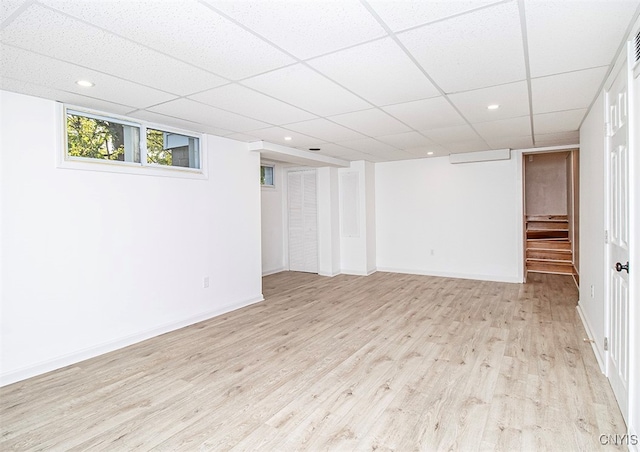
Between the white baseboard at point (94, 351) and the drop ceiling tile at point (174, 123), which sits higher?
the drop ceiling tile at point (174, 123)

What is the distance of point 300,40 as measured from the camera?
2.07 meters

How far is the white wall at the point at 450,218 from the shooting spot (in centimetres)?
631

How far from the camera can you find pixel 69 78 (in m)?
2.60

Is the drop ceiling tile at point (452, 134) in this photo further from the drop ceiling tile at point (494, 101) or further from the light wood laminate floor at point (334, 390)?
the light wood laminate floor at point (334, 390)

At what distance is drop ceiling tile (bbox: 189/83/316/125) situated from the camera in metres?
2.95

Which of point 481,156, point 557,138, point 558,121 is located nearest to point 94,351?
point 558,121

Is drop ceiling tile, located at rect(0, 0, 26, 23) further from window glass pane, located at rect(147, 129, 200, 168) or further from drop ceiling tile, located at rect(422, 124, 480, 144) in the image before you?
drop ceiling tile, located at rect(422, 124, 480, 144)

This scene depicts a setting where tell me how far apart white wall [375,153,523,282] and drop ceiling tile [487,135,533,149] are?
41 cm

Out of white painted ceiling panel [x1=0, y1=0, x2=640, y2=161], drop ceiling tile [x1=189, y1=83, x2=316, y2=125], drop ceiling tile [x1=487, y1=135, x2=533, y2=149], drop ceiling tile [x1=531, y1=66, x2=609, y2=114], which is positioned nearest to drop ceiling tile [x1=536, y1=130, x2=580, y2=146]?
drop ceiling tile [x1=487, y1=135, x2=533, y2=149]

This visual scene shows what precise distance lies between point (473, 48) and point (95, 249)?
3.62 meters

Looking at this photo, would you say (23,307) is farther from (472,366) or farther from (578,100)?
(578,100)

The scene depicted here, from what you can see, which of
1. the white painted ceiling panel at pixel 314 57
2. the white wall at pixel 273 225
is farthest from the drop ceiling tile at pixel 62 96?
the white wall at pixel 273 225

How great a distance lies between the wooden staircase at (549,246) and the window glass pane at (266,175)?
18.4 ft

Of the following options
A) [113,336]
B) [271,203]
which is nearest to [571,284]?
[271,203]
